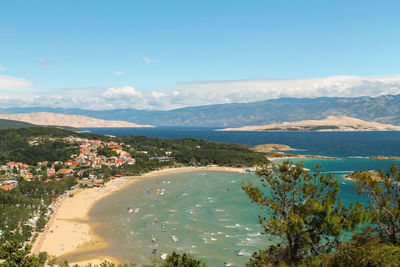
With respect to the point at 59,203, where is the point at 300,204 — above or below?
above

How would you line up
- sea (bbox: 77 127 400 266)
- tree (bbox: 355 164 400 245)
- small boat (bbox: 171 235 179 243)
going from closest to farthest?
tree (bbox: 355 164 400 245) < sea (bbox: 77 127 400 266) < small boat (bbox: 171 235 179 243)

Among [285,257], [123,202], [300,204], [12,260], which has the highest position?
[300,204]

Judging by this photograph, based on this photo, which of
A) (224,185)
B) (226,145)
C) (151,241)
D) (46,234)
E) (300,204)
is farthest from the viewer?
(226,145)

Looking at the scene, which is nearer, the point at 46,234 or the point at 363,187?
the point at 363,187

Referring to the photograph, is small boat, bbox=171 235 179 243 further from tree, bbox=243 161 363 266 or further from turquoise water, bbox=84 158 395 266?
tree, bbox=243 161 363 266

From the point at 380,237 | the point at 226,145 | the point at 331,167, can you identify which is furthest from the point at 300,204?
the point at 226,145

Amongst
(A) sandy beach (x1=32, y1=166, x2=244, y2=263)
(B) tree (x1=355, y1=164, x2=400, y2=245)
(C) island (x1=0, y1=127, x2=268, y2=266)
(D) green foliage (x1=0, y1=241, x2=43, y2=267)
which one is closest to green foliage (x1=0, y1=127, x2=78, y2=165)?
(C) island (x1=0, y1=127, x2=268, y2=266)

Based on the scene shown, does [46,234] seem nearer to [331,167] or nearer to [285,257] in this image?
[285,257]
